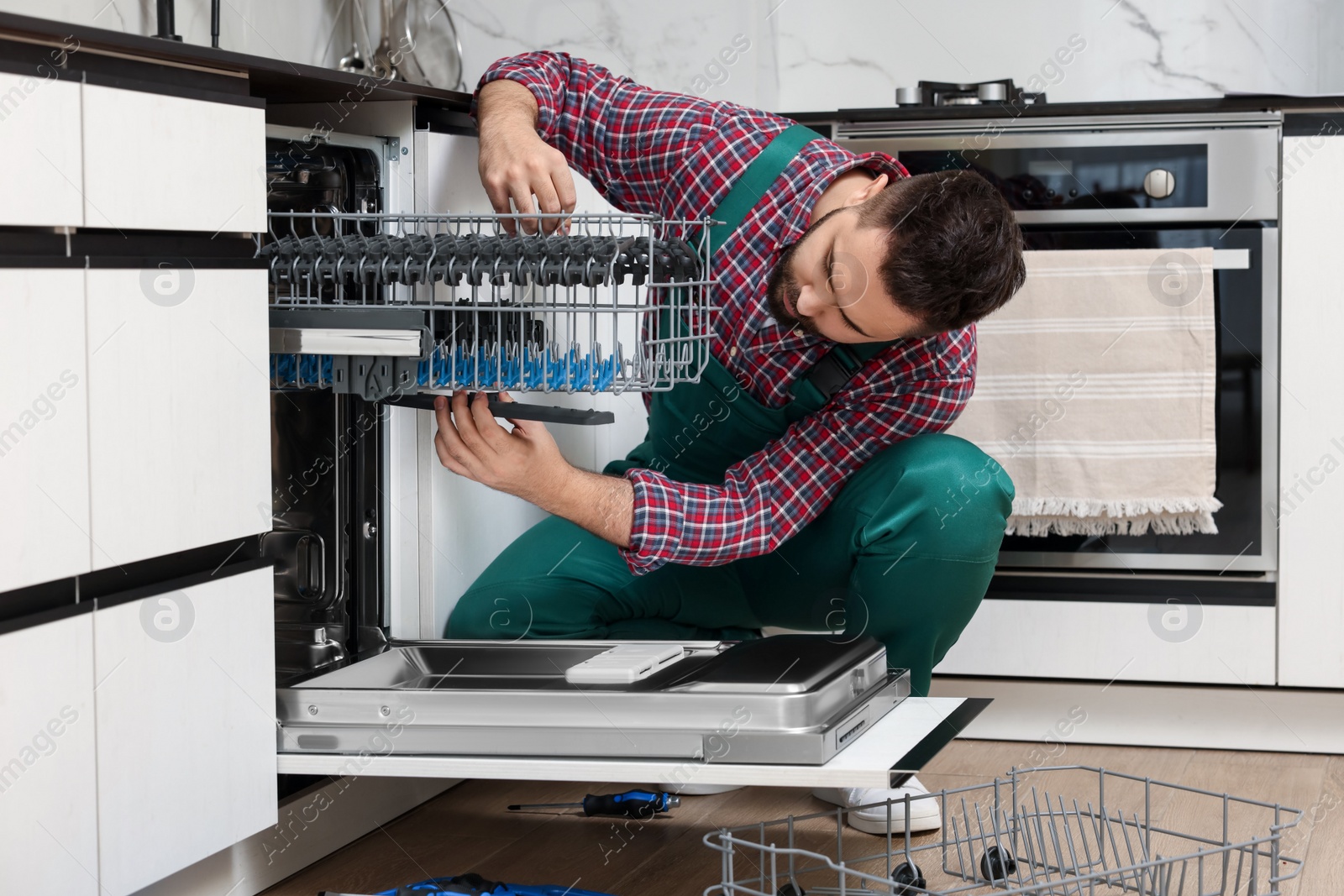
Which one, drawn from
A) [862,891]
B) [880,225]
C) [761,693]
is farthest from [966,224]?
[862,891]

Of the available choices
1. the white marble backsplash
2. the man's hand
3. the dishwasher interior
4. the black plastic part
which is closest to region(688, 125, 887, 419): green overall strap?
the dishwasher interior

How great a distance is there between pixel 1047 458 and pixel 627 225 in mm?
647

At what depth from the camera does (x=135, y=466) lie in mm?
1089

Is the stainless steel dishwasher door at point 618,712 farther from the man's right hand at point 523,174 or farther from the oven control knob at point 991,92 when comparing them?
the oven control knob at point 991,92

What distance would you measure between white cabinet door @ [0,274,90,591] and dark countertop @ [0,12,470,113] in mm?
70

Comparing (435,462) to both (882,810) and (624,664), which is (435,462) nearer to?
(624,664)

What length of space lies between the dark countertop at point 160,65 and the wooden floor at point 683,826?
2.56 feet

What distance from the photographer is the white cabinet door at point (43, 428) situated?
0.98 metres

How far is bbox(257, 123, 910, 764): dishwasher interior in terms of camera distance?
118 centimetres

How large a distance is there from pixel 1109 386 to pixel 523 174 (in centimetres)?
92

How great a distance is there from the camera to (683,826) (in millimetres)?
1624

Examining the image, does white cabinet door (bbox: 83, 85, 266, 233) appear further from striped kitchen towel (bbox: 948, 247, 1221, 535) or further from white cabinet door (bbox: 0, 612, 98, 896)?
striped kitchen towel (bbox: 948, 247, 1221, 535)

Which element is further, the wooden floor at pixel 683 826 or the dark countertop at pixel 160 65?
the wooden floor at pixel 683 826

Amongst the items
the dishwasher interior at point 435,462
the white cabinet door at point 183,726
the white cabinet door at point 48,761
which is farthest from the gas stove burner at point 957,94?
the white cabinet door at point 48,761
